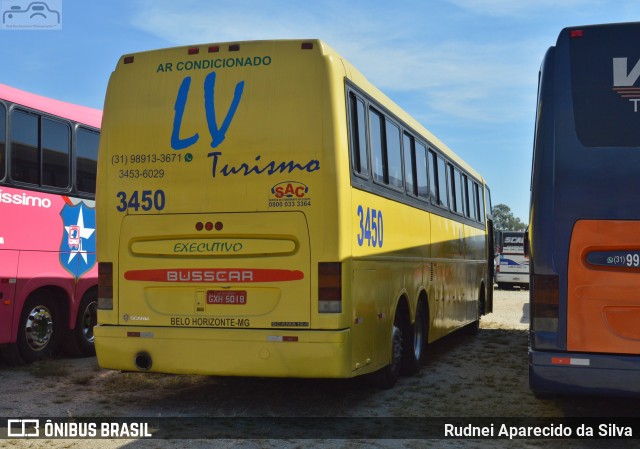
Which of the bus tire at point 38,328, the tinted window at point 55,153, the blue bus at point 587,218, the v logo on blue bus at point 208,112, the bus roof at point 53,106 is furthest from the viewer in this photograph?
the tinted window at point 55,153

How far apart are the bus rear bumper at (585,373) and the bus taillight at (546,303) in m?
0.22

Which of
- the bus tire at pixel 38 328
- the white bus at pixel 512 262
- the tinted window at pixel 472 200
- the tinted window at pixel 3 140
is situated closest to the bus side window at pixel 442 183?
the tinted window at pixel 472 200

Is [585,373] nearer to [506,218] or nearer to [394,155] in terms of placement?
[394,155]

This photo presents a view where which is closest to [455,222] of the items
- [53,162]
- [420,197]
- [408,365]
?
[420,197]

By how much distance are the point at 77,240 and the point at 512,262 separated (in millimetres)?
28907

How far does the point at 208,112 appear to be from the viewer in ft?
26.5

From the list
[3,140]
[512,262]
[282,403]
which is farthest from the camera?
[512,262]

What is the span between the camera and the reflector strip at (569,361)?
21.6 ft

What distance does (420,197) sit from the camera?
11211mm

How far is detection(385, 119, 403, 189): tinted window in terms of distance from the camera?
31.6ft

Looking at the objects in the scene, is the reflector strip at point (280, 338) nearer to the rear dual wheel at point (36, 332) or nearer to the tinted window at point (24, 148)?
the rear dual wheel at point (36, 332)

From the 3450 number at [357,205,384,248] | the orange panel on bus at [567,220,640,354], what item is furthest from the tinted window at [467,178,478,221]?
the orange panel on bus at [567,220,640,354]

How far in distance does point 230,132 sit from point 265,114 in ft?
1.25

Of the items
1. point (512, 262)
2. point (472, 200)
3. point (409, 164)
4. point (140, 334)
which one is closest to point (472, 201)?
point (472, 200)
